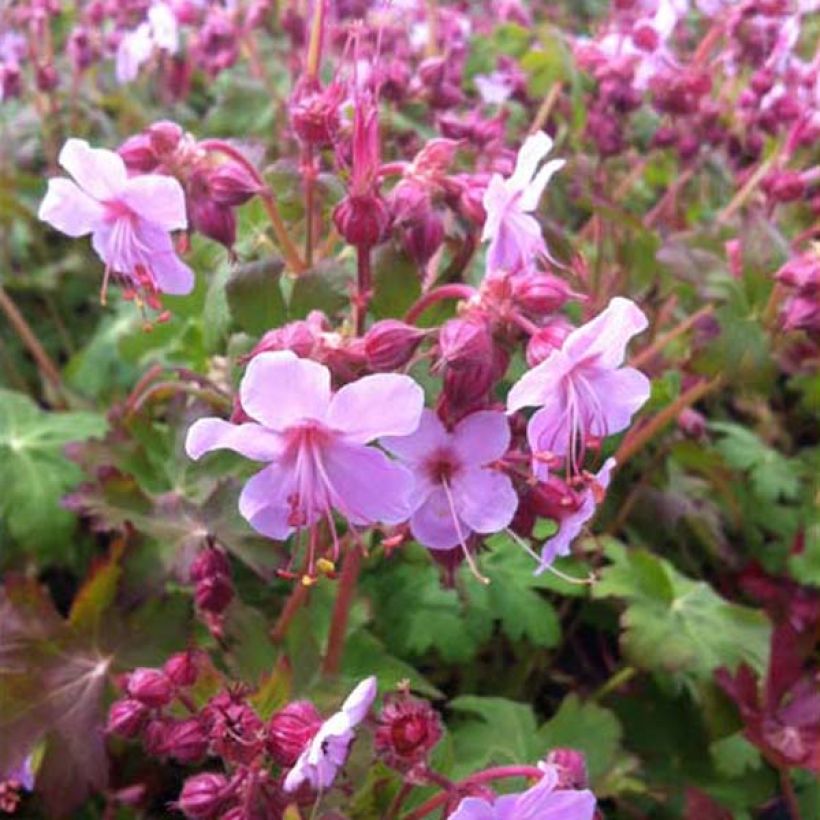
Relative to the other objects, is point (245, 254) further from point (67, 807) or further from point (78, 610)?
point (67, 807)

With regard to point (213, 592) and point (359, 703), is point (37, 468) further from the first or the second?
point (359, 703)

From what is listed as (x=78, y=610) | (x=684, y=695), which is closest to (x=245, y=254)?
(x=78, y=610)

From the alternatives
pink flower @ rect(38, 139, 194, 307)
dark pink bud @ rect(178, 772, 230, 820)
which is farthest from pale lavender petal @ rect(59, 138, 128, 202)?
dark pink bud @ rect(178, 772, 230, 820)

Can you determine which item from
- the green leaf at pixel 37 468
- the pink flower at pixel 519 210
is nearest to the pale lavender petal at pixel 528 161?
the pink flower at pixel 519 210

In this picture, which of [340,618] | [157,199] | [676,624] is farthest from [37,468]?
[676,624]

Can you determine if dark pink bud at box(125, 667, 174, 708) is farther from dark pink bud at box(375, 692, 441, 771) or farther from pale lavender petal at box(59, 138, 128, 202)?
pale lavender petal at box(59, 138, 128, 202)

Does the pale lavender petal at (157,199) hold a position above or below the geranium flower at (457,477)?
above

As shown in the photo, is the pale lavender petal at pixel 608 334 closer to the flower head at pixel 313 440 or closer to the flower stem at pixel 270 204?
the flower head at pixel 313 440

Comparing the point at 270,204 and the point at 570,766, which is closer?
the point at 570,766
